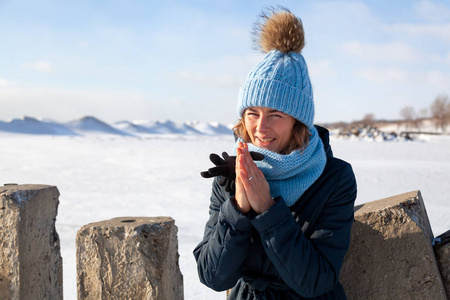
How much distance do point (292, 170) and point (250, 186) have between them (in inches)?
9.3

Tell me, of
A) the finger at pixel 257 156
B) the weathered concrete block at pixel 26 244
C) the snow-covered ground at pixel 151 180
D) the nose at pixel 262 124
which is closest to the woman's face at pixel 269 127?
the nose at pixel 262 124

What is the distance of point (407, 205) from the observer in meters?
2.11

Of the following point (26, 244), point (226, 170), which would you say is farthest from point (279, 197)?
point (26, 244)

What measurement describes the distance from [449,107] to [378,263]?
71.7 m

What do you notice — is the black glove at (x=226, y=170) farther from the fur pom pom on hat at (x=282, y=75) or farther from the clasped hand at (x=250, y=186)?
the fur pom pom on hat at (x=282, y=75)

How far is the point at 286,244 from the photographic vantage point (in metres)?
1.47

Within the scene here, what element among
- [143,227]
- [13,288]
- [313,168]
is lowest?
[13,288]

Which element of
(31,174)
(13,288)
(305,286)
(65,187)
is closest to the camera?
(305,286)

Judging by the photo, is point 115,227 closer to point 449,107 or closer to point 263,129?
point 263,129

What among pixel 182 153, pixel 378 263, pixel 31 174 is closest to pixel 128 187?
pixel 31 174

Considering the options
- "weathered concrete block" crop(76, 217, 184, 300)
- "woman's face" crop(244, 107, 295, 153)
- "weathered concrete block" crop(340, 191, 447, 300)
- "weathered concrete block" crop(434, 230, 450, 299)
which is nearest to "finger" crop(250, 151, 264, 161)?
"woman's face" crop(244, 107, 295, 153)

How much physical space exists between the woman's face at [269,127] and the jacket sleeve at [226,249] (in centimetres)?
31

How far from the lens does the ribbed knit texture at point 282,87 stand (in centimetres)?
165

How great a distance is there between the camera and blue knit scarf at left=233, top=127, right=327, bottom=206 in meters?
1.61
